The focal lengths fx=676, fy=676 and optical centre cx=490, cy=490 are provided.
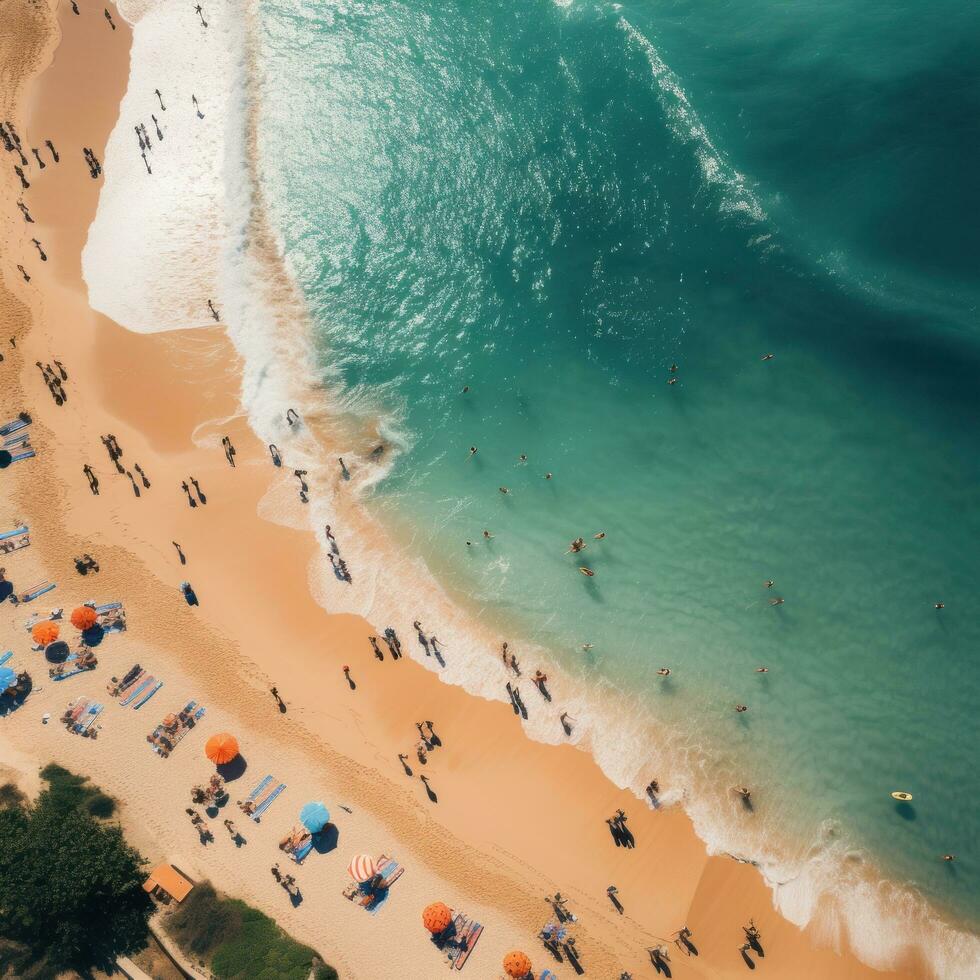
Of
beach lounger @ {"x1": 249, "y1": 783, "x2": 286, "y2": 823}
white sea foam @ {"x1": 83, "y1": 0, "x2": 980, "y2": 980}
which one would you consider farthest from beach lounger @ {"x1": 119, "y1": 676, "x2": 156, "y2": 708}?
white sea foam @ {"x1": 83, "y1": 0, "x2": 980, "y2": 980}

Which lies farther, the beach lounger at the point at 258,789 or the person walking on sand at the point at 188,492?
the person walking on sand at the point at 188,492

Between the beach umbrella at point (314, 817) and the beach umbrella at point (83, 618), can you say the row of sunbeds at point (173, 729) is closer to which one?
the beach umbrella at point (83, 618)

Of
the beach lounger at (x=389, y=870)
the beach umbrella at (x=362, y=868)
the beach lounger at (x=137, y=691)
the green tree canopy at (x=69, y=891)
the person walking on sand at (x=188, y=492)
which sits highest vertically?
the person walking on sand at (x=188, y=492)

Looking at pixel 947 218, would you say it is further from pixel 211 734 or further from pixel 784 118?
pixel 211 734

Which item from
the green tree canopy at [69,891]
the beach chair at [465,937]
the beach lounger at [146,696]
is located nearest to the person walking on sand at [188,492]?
the beach lounger at [146,696]

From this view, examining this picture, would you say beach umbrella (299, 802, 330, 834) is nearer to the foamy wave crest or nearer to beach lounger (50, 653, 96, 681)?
beach lounger (50, 653, 96, 681)

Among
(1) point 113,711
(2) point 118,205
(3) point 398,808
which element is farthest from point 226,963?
(2) point 118,205

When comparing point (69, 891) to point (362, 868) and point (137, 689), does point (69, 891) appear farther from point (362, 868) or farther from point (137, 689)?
point (362, 868)
